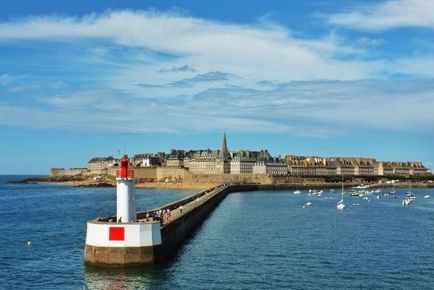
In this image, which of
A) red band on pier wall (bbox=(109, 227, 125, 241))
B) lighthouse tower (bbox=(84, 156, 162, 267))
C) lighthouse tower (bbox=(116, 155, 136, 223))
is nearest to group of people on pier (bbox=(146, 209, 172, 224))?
lighthouse tower (bbox=(116, 155, 136, 223))

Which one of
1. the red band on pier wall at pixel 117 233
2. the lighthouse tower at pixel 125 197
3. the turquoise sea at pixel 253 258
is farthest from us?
the lighthouse tower at pixel 125 197

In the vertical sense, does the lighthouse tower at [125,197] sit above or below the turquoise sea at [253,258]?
above

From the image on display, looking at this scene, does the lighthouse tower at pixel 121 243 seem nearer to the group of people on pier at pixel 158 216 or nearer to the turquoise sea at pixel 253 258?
the turquoise sea at pixel 253 258

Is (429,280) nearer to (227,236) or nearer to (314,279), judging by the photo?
(314,279)

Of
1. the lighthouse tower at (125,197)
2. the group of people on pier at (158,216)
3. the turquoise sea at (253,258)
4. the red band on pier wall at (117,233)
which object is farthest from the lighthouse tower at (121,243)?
the group of people on pier at (158,216)

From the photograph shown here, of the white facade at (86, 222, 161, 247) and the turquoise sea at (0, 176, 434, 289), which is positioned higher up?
the white facade at (86, 222, 161, 247)

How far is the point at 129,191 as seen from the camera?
3353 cm

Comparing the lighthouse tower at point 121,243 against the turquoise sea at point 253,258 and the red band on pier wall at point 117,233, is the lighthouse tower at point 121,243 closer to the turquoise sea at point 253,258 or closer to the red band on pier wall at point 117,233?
the red band on pier wall at point 117,233

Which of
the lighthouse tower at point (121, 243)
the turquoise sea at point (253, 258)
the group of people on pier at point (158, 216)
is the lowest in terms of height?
the turquoise sea at point (253, 258)

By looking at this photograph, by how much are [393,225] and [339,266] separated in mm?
25238

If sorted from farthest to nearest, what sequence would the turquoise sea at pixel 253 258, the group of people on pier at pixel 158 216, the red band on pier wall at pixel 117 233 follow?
the group of people on pier at pixel 158 216, the red band on pier wall at pixel 117 233, the turquoise sea at pixel 253 258

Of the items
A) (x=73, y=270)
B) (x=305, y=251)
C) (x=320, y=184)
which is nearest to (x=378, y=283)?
(x=305, y=251)

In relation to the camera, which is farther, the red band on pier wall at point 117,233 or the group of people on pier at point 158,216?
the group of people on pier at point 158,216

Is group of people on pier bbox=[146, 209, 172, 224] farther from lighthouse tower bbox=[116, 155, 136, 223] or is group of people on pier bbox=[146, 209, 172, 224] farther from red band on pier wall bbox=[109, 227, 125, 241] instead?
red band on pier wall bbox=[109, 227, 125, 241]
